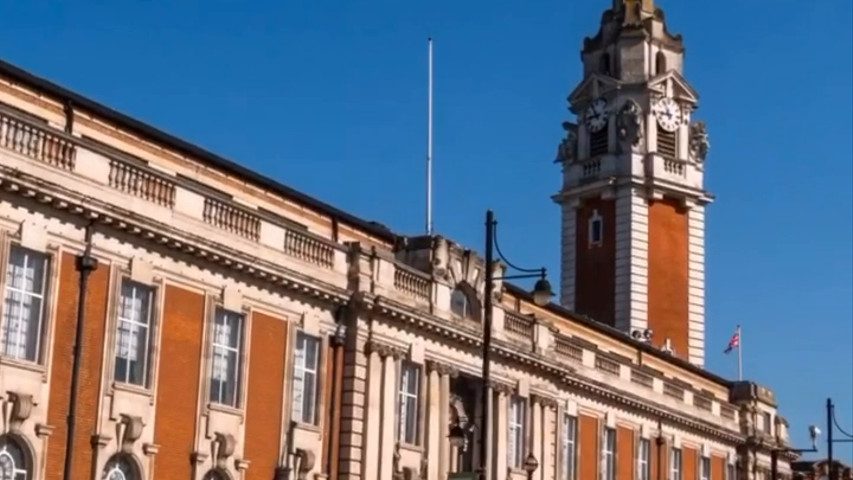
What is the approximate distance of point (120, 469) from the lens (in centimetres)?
3062

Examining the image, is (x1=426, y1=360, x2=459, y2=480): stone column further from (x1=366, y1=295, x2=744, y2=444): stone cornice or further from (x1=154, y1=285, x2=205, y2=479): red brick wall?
(x1=154, y1=285, x2=205, y2=479): red brick wall

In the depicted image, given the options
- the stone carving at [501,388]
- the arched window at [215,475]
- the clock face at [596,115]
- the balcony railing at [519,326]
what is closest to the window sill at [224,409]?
the arched window at [215,475]

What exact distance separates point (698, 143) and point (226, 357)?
49564 mm

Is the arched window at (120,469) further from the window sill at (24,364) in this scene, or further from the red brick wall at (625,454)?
the red brick wall at (625,454)

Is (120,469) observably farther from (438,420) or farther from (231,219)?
(438,420)

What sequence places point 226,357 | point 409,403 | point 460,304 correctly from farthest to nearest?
point 460,304 < point 409,403 < point 226,357

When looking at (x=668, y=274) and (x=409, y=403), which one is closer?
(x=409, y=403)

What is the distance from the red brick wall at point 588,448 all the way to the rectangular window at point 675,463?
22.2 ft

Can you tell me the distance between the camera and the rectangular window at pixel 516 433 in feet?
146

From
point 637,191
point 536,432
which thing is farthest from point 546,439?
point 637,191

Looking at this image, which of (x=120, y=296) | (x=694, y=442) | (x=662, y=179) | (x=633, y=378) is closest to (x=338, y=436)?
(x=120, y=296)

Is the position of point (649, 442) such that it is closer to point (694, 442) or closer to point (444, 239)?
point (694, 442)

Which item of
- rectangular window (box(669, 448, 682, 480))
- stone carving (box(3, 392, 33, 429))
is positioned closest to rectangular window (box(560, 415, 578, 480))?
rectangular window (box(669, 448, 682, 480))

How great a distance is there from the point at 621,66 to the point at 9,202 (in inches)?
2172
